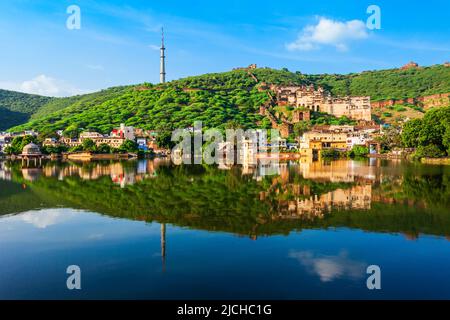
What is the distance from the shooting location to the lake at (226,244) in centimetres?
795

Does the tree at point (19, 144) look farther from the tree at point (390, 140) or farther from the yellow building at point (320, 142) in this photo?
the tree at point (390, 140)

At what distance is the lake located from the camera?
7.95 metres

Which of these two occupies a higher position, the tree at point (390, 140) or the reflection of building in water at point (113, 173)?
the tree at point (390, 140)

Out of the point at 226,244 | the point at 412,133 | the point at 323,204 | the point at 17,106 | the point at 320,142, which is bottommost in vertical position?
the point at 226,244

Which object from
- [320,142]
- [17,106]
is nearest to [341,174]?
[320,142]

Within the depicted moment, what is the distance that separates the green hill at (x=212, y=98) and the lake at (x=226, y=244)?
62902 mm

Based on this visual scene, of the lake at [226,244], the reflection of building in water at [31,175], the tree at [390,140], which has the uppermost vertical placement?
the tree at [390,140]

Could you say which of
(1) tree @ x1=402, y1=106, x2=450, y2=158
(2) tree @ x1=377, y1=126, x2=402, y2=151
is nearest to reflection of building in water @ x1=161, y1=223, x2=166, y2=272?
(1) tree @ x1=402, y1=106, x2=450, y2=158

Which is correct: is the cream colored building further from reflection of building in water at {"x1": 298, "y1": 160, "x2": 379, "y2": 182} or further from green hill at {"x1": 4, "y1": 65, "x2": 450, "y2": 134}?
reflection of building in water at {"x1": 298, "y1": 160, "x2": 379, "y2": 182}

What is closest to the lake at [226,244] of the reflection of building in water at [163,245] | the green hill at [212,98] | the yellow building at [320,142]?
the reflection of building in water at [163,245]

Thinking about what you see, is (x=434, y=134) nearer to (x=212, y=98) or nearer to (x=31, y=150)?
(x=31, y=150)

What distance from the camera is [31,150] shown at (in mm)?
69438

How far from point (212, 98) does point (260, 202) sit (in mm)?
91795

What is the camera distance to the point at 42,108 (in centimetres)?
15375
